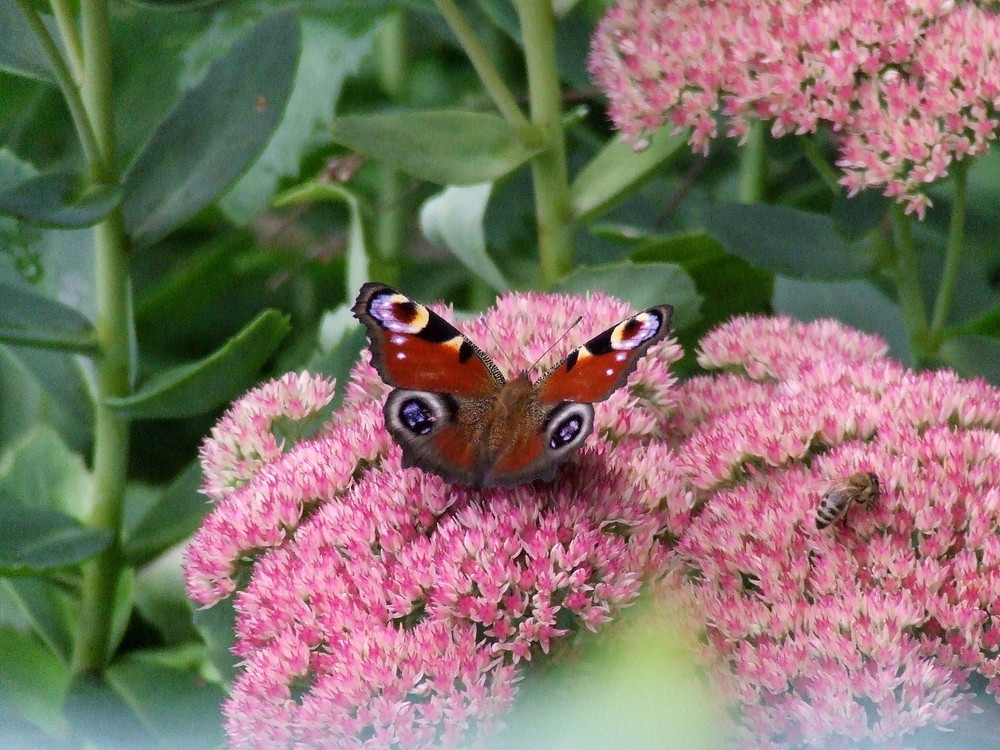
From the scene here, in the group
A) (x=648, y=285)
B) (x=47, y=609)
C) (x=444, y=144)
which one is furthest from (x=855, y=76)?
(x=47, y=609)

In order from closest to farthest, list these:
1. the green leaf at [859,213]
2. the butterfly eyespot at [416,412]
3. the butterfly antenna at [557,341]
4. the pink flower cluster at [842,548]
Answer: the pink flower cluster at [842,548] → the butterfly eyespot at [416,412] → the butterfly antenna at [557,341] → the green leaf at [859,213]

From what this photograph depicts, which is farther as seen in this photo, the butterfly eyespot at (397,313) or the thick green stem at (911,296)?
the thick green stem at (911,296)

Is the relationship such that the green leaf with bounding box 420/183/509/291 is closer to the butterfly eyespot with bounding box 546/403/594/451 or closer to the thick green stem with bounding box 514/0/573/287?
the thick green stem with bounding box 514/0/573/287

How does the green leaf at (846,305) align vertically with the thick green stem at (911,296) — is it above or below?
below

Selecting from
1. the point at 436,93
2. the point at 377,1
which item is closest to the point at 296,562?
the point at 377,1

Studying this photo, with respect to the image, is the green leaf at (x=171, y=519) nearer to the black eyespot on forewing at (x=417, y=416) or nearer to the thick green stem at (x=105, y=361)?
A: the thick green stem at (x=105, y=361)

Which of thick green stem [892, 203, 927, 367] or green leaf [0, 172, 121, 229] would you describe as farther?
thick green stem [892, 203, 927, 367]

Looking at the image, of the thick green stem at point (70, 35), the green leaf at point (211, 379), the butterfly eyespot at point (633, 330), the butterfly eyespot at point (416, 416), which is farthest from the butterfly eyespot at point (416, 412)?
the thick green stem at point (70, 35)

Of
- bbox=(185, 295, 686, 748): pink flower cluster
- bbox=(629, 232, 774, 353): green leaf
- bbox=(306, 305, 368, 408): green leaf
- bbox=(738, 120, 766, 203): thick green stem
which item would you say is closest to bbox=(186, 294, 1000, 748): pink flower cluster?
bbox=(185, 295, 686, 748): pink flower cluster
